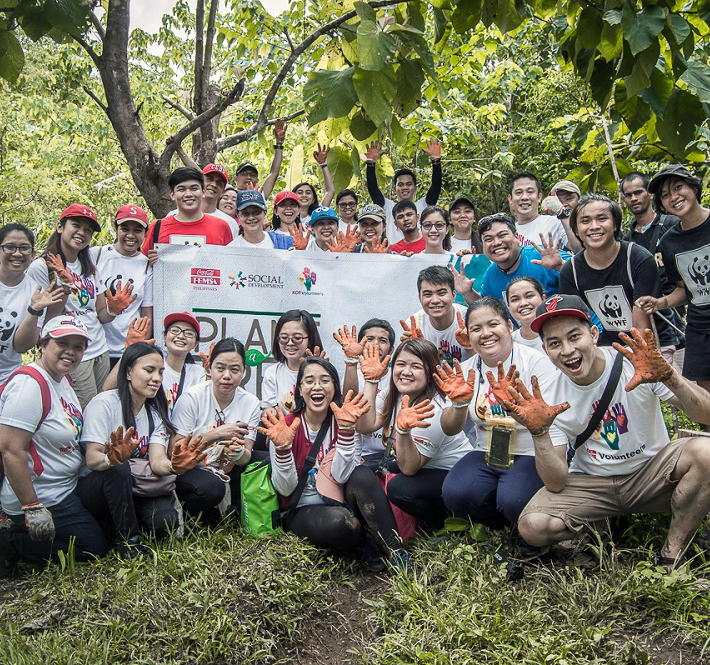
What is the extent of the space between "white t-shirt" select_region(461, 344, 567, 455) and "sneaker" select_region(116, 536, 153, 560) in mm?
2282

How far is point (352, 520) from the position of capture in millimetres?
4383

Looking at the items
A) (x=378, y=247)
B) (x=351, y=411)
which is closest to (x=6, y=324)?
(x=351, y=411)

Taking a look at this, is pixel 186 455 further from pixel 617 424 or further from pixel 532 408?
pixel 617 424

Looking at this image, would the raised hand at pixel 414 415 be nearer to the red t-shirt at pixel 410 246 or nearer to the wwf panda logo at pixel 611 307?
the wwf panda logo at pixel 611 307

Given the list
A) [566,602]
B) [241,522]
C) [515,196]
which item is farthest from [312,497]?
[515,196]

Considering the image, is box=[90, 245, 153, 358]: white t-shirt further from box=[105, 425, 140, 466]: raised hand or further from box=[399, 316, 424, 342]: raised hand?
box=[399, 316, 424, 342]: raised hand

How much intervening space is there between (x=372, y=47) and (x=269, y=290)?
4.30 metres

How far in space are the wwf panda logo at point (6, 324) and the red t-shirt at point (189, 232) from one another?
1.31m

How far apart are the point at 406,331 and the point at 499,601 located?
7.78 feet

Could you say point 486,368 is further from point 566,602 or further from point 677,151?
point 677,151

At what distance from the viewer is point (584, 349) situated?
379cm

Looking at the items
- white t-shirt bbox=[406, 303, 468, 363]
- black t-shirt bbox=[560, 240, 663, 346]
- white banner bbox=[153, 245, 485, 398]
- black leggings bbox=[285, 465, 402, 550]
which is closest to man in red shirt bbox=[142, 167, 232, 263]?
white banner bbox=[153, 245, 485, 398]

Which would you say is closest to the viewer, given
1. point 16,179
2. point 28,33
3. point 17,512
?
point 28,33

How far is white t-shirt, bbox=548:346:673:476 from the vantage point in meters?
3.79
